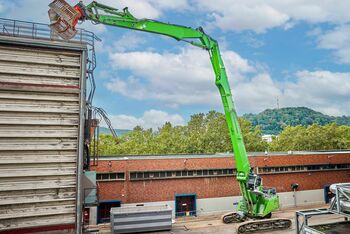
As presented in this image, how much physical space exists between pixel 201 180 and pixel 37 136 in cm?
1982

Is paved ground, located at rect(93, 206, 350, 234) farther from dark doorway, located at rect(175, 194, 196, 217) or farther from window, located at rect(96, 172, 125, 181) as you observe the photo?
window, located at rect(96, 172, 125, 181)

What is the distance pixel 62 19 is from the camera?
545 inches

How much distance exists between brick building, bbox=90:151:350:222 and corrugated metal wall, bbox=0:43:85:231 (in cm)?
1265

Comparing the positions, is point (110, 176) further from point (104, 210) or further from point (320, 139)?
point (320, 139)

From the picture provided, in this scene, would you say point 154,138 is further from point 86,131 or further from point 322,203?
point 86,131

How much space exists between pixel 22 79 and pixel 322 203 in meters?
34.0

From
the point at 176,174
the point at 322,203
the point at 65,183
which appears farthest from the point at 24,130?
the point at 322,203

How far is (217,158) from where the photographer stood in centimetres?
3052

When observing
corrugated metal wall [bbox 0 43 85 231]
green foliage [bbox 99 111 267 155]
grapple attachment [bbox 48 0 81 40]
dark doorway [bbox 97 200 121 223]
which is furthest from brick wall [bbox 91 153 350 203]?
green foliage [bbox 99 111 267 155]

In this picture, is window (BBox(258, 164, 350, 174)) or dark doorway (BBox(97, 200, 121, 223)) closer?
dark doorway (BBox(97, 200, 121, 223))

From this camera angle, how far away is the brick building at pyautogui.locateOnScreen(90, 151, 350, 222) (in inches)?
1045

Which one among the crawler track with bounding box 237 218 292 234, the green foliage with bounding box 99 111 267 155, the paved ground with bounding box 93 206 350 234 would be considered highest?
the green foliage with bounding box 99 111 267 155

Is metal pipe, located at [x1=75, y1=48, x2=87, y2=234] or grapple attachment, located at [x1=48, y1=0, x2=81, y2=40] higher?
grapple attachment, located at [x1=48, y1=0, x2=81, y2=40]

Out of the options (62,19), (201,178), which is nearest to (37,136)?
(62,19)
